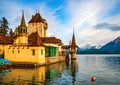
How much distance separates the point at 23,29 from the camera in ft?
221

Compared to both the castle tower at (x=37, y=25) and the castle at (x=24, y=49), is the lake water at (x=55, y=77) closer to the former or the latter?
the castle at (x=24, y=49)

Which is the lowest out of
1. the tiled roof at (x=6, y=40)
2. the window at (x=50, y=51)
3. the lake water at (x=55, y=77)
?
the lake water at (x=55, y=77)

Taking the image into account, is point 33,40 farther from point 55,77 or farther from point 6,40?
point 55,77

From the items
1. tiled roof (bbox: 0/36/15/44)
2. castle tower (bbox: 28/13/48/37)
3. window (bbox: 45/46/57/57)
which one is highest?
castle tower (bbox: 28/13/48/37)

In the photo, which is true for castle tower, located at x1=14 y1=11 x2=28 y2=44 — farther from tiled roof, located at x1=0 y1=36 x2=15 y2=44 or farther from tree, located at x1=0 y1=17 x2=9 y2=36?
tree, located at x1=0 y1=17 x2=9 y2=36

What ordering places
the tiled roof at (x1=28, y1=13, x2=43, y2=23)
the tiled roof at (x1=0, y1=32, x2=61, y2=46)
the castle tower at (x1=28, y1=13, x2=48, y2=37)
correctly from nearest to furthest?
the tiled roof at (x1=0, y1=32, x2=61, y2=46) → the castle tower at (x1=28, y1=13, x2=48, y2=37) → the tiled roof at (x1=28, y1=13, x2=43, y2=23)

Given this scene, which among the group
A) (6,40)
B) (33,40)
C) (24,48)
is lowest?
(24,48)

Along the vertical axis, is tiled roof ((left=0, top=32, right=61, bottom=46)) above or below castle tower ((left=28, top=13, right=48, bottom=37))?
below

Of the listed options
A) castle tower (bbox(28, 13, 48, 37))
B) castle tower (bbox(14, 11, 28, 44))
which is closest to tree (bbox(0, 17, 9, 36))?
castle tower (bbox(28, 13, 48, 37))

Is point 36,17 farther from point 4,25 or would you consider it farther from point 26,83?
point 26,83

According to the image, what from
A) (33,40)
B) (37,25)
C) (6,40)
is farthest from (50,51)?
(37,25)

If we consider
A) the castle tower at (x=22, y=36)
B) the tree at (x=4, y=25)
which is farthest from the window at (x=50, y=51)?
the tree at (x=4, y=25)

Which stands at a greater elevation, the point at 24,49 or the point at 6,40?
the point at 6,40

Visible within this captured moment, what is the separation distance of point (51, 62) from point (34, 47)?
47.6 feet
